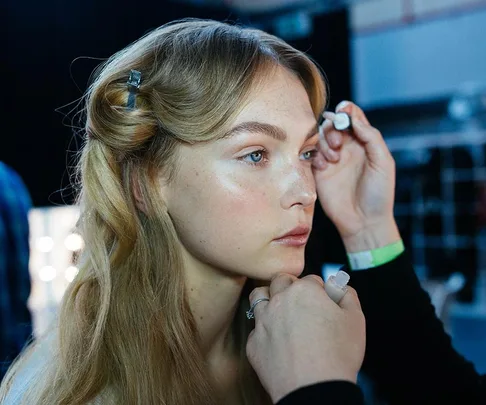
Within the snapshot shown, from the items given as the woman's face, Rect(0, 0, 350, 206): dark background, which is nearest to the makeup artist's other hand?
the woman's face

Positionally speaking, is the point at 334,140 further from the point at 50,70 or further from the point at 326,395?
the point at 50,70

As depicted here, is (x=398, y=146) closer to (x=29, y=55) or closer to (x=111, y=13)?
(x=111, y=13)

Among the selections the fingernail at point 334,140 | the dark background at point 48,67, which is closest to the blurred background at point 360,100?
the dark background at point 48,67

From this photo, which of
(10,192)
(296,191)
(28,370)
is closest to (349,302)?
(296,191)

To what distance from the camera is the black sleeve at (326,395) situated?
2.45 ft

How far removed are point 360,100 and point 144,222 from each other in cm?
480

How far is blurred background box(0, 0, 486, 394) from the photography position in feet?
9.21

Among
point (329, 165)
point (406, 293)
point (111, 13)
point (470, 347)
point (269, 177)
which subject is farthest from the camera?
point (470, 347)

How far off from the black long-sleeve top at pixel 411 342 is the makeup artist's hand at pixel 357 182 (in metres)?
0.10

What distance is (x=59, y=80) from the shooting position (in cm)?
296

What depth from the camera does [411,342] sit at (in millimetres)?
1367

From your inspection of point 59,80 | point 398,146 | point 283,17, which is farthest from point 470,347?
point 59,80

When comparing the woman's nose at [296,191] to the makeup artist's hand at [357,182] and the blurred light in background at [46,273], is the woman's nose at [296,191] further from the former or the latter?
the blurred light in background at [46,273]

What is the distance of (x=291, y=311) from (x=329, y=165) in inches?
27.6
